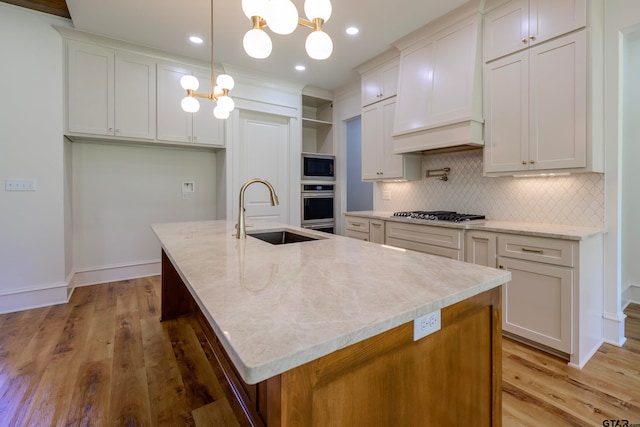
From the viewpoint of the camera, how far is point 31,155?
113 inches

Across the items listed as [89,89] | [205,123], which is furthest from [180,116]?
[89,89]

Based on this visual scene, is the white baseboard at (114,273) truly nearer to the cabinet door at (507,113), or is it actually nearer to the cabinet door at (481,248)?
the cabinet door at (481,248)

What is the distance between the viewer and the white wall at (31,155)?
2.79 meters

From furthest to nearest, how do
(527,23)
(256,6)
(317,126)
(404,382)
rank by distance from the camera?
(317,126)
(527,23)
(256,6)
(404,382)

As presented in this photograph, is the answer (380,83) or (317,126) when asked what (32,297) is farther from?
(380,83)

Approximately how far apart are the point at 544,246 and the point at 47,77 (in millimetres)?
4501

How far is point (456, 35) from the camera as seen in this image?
2725 mm

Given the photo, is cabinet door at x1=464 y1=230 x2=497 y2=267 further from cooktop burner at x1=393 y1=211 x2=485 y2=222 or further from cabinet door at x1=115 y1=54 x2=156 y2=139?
cabinet door at x1=115 y1=54 x2=156 y2=139

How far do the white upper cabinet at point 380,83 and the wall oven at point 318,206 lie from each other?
1413 millimetres

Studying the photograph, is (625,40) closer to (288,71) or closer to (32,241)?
(288,71)

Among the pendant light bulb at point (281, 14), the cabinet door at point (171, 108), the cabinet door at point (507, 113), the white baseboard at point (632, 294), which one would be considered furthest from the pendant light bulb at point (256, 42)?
the white baseboard at point (632, 294)

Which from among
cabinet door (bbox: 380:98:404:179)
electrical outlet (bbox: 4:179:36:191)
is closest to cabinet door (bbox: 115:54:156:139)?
electrical outlet (bbox: 4:179:36:191)

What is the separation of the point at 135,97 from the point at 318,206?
2.67 metres

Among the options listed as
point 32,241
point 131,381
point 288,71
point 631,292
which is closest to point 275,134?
point 288,71
